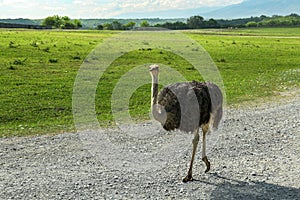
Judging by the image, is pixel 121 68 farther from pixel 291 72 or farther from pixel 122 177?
pixel 122 177

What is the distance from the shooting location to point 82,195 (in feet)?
24.2

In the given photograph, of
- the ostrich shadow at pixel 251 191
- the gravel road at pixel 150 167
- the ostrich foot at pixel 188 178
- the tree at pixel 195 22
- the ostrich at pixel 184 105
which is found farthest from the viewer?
the tree at pixel 195 22

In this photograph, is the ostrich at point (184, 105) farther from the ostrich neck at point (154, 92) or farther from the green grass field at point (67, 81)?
the green grass field at point (67, 81)

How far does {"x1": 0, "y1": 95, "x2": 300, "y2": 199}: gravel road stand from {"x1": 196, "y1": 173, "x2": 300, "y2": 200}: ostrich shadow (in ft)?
0.06

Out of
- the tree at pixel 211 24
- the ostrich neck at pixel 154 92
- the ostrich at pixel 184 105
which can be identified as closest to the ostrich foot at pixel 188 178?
the ostrich at pixel 184 105

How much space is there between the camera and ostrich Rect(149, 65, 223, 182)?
7.99 metres

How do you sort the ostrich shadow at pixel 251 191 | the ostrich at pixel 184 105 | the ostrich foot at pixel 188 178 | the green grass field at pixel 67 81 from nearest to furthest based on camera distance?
the ostrich shadow at pixel 251 191
the ostrich at pixel 184 105
the ostrich foot at pixel 188 178
the green grass field at pixel 67 81

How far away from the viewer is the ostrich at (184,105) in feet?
26.2

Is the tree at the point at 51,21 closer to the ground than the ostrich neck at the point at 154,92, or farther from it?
farther from it

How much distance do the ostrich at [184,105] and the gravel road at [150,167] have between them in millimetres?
718

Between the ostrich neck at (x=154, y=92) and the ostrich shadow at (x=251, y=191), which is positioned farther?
the ostrich neck at (x=154, y=92)

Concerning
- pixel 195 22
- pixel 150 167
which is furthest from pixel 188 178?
pixel 195 22

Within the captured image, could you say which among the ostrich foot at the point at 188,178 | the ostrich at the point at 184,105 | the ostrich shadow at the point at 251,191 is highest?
the ostrich at the point at 184,105

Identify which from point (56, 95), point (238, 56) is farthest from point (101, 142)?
point (238, 56)
